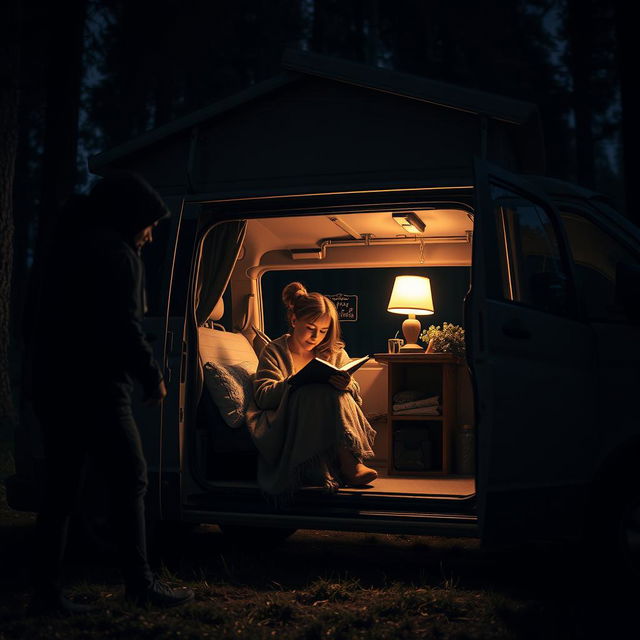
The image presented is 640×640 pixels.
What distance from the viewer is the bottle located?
6.70 m

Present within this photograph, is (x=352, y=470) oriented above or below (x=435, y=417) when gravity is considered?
below

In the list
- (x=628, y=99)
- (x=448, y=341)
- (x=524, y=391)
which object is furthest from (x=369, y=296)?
(x=524, y=391)

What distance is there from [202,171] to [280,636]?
2.91m

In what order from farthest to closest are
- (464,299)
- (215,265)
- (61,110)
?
(61,110)
(215,265)
(464,299)

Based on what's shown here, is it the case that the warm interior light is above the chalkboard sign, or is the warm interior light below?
above

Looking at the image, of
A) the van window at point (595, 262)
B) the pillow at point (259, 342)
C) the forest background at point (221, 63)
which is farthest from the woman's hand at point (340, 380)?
the forest background at point (221, 63)

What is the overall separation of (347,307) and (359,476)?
8.98 ft

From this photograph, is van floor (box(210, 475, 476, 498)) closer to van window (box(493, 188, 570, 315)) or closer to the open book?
the open book

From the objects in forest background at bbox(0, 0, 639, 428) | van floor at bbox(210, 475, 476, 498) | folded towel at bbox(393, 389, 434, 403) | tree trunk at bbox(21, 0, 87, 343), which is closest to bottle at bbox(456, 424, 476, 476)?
van floor at bbox(210, 475, 476, 498)

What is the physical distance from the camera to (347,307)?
800cm

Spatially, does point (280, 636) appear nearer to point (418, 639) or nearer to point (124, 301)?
point (418, 639)

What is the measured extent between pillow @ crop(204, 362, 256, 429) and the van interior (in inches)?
1.2

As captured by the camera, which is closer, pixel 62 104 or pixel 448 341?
pixel 448 341

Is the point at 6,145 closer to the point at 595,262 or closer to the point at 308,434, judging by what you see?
the point at 308,434
